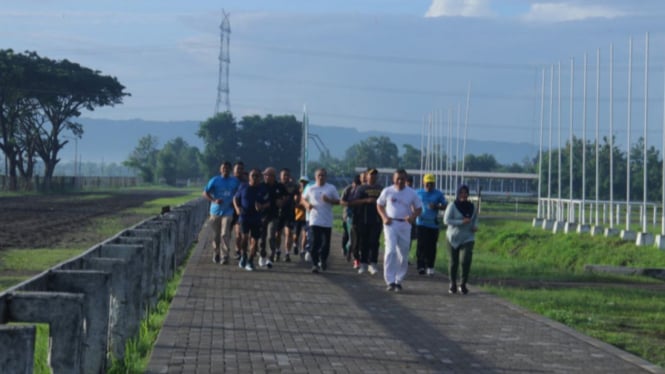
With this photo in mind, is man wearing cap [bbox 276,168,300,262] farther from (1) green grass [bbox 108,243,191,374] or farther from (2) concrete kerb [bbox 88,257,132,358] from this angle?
(2) concrete kerb [bbox 88,257,132,358]

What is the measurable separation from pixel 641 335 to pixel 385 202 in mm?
5467

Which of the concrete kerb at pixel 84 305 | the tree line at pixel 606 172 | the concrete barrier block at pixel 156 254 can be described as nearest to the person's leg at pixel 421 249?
the concrete barrier block at pixel 156 254

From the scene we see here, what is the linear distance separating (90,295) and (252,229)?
11802 mm

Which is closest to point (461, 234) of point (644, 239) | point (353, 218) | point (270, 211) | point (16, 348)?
point (353, 218)

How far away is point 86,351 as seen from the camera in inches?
341

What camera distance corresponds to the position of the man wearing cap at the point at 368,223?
20.1 m

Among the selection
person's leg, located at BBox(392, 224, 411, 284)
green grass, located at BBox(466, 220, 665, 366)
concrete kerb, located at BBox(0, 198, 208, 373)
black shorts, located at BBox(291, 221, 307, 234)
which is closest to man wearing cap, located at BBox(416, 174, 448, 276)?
green grass, located at BBox(466, 220, 665, 366)

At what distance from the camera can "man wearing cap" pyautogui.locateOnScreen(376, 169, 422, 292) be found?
57.4 feet

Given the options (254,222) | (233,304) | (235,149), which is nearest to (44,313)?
(233,304)

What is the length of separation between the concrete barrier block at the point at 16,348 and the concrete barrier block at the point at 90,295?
6.94ft

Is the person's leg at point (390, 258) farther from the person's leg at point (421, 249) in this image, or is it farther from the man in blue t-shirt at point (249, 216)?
the man in blue t-shirt at point (249, 216)

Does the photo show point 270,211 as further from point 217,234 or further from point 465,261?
point 465,261

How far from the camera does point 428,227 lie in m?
20.8

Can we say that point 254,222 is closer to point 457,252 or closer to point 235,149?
point 457,252
